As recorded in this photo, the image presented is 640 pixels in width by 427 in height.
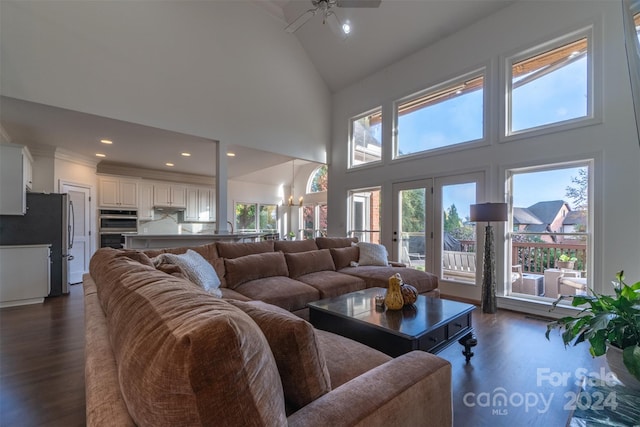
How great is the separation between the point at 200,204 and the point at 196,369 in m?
8.15

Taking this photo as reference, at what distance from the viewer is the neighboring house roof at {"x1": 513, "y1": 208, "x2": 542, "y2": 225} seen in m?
3.88

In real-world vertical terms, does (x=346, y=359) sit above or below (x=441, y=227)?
below

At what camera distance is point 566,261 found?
11.9 ft

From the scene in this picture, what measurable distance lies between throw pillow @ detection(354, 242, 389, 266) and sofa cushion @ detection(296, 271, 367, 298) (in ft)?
2.42

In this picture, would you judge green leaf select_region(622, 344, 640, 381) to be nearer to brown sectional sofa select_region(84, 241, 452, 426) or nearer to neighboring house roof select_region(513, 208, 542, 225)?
brown sectional sofa select_region(84, 241, 452, 426)

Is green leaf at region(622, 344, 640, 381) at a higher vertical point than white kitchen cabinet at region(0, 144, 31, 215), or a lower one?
lower

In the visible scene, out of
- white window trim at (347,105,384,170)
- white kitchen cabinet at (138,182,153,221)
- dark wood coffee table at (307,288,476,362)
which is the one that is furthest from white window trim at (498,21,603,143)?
white kitchen cabinet at (138,182,153,221)

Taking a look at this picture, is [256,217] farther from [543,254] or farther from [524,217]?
[543,254]

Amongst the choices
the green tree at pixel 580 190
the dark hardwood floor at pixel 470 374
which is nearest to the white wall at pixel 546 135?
the green tree at pixel 580 190

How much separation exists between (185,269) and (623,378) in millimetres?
2907

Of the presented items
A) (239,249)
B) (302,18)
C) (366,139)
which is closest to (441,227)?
(366,139)

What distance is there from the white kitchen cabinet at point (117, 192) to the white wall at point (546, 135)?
5514 mm

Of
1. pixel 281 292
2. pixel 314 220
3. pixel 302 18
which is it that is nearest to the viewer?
pixel 281 292

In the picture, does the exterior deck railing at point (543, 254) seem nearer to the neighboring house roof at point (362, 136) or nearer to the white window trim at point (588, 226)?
the white window trim at point (588, 226)
